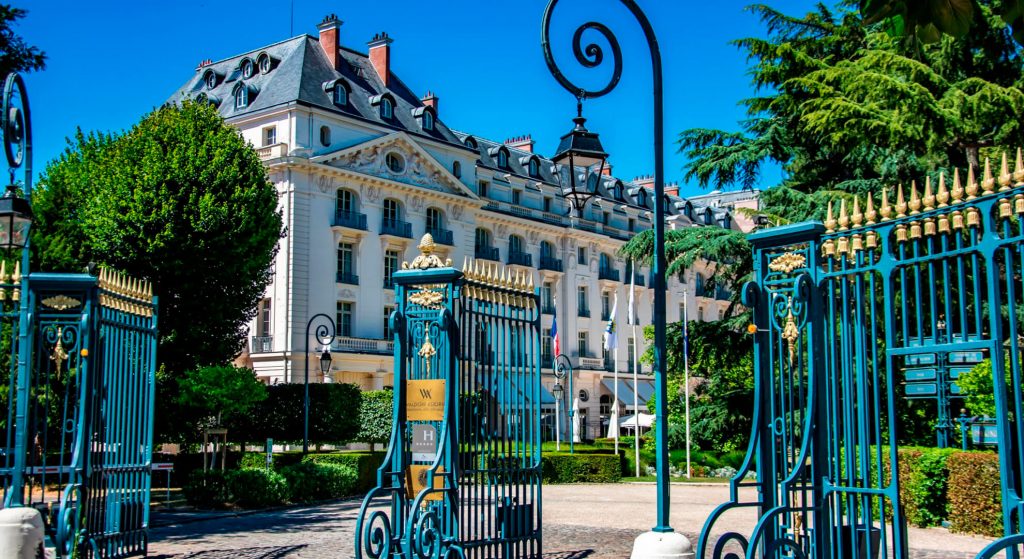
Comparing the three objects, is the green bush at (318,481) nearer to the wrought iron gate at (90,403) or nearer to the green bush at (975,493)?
the wrought iron gate at (90,403)

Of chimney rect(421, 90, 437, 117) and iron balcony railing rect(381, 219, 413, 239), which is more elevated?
chimney rect(421, 90, 437, 117)

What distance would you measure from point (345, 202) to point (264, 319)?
616 centimetres

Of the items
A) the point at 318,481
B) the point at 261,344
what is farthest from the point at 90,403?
the point at 261,344

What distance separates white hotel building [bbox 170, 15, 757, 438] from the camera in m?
41.0

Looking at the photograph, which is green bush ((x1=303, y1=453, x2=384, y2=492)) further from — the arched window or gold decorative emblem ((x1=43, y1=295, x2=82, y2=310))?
the arched window

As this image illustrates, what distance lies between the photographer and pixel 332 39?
4478cm

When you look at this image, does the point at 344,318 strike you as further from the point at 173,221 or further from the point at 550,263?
the point at 173,221

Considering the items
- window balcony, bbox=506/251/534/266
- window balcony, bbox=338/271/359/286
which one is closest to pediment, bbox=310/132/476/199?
window balcony, bbox=338/271/359/286

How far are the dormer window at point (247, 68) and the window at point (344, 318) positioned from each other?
37.9 ft

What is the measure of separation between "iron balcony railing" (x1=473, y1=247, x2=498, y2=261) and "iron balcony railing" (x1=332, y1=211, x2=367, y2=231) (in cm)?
883

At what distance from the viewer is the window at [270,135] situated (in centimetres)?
4194

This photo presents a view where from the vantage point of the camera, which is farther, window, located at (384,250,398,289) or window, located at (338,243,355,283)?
window, located at (384,250,398,289)

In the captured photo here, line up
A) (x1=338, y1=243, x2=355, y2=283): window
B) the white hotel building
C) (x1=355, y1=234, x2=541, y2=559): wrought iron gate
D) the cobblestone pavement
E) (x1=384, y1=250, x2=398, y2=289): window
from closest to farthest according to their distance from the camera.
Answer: (x1=355, y1=234, x2=541, y2=559): wrought iron gate, the cobblestone pavement, the white hotel building, (x1=338, y1=243, x2=355, y2=283): window, (x1=384, y1=250, x2=398, y2=289): window

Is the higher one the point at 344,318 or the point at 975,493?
the point at 344,318
